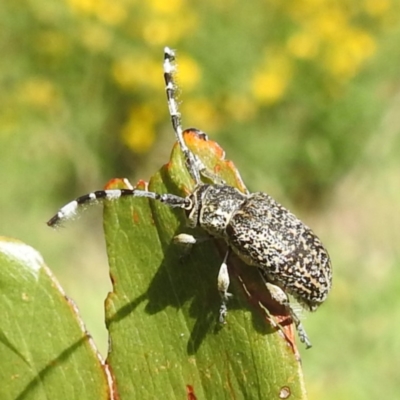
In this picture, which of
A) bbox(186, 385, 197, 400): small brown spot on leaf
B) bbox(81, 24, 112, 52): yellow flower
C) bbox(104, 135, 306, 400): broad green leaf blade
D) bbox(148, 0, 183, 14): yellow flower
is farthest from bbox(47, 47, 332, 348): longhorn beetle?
bbox(148, 0, 183, 14): yellow flower

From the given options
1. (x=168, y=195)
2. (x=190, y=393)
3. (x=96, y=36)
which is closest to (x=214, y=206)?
(x=168, y=195)

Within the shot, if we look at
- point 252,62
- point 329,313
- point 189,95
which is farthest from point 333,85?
point 329,313

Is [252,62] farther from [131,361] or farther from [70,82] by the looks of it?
[131,361]

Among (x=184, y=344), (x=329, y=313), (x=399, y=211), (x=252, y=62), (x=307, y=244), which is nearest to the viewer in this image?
(x=184, y=344)

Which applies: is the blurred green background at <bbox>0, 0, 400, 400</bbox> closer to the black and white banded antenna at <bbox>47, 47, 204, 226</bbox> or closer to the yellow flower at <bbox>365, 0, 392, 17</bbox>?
the yellow flower at <bbox>365, 0, 392, 17</bbox>

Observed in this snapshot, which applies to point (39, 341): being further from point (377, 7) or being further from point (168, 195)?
point (377, 7)

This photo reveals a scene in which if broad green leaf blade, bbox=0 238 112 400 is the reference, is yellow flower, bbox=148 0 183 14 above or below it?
above
